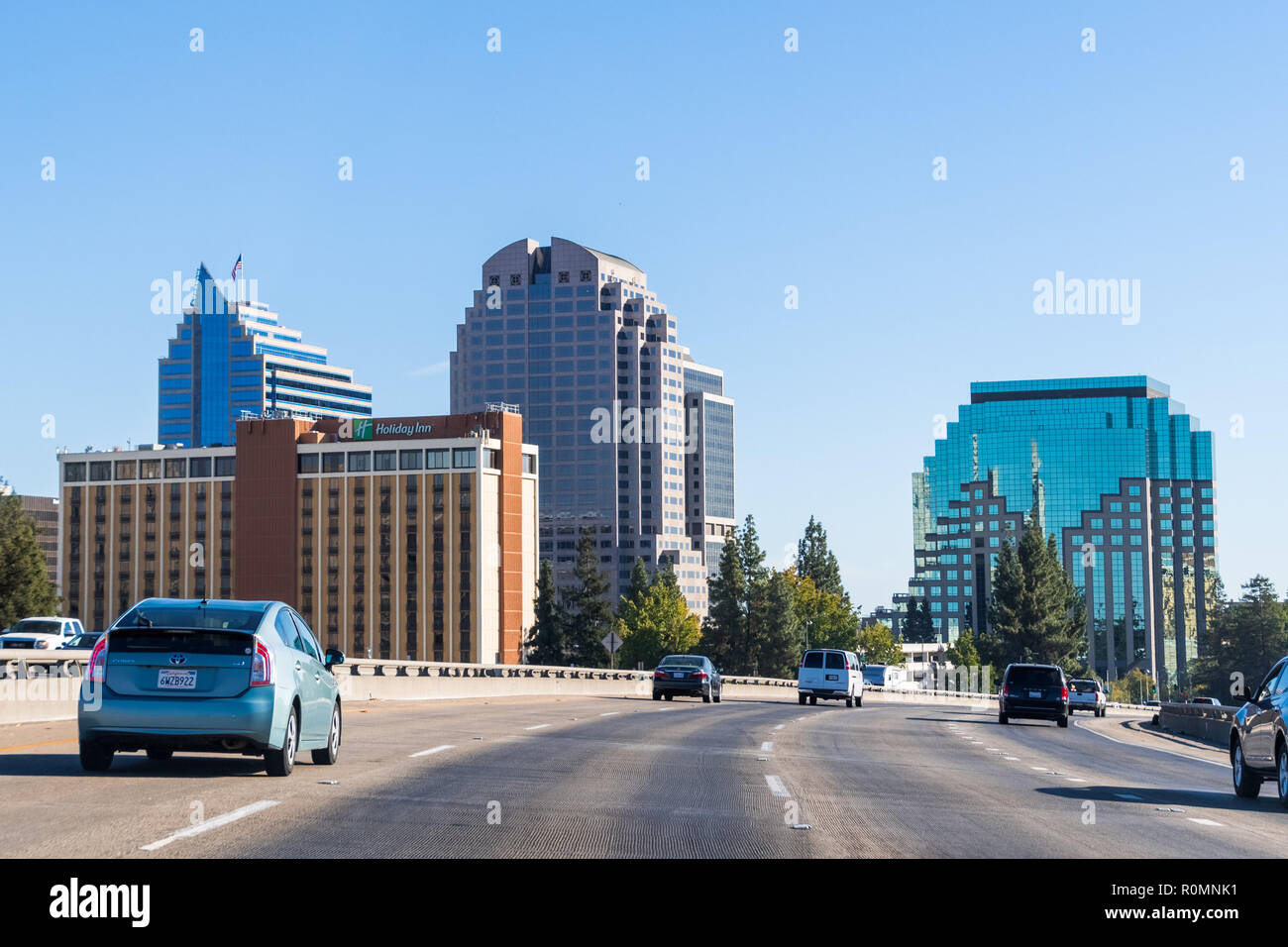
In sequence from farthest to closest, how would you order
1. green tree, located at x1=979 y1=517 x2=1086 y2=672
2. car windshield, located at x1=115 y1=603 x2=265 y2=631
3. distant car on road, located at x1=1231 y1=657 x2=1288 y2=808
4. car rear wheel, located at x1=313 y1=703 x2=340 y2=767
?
1. green tree, located at x1=979 y1=517 x2=1086 y2=672
2. car rear wheel, located at x1=313 y1=703 x2=340 y2=767
3. distant car on road, located at x1=1231 y1=657 x2=1288 y2=808
4. car windshield, located at x1=115 y1=603 x2=265 y2=631

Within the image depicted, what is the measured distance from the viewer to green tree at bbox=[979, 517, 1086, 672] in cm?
14875

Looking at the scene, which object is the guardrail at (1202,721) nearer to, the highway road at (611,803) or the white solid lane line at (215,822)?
the highway road at (611,803)

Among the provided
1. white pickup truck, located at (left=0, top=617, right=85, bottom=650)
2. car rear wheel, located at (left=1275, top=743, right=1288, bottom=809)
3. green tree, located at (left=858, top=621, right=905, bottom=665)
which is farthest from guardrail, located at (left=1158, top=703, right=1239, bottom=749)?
green tree, located at (left=858, top=621, right=905, bottom=665)

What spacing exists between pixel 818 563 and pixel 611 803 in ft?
572

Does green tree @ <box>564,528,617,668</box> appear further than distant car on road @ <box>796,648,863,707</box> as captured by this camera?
Yes

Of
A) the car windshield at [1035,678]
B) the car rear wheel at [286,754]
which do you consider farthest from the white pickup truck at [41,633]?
the car rear wheel at [286,754]

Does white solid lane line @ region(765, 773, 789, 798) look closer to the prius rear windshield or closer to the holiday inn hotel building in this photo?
the prius rear windshield

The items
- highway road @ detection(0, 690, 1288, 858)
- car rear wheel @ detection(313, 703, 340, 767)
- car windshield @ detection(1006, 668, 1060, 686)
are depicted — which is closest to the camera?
highway road @ detection(0, 690, 1288, 858)

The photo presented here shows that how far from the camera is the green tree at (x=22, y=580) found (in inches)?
3009

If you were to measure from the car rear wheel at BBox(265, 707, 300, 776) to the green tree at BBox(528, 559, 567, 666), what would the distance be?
497 feet

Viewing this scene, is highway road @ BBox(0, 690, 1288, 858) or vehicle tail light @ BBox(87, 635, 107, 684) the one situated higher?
vehicle tail light @ BBox(87, 635, 107, 684)

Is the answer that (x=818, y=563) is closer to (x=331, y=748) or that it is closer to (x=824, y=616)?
(x=824, y=616)

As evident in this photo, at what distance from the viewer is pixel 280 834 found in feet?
34.1

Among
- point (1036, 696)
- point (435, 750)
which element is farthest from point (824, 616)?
point (435, 750)
